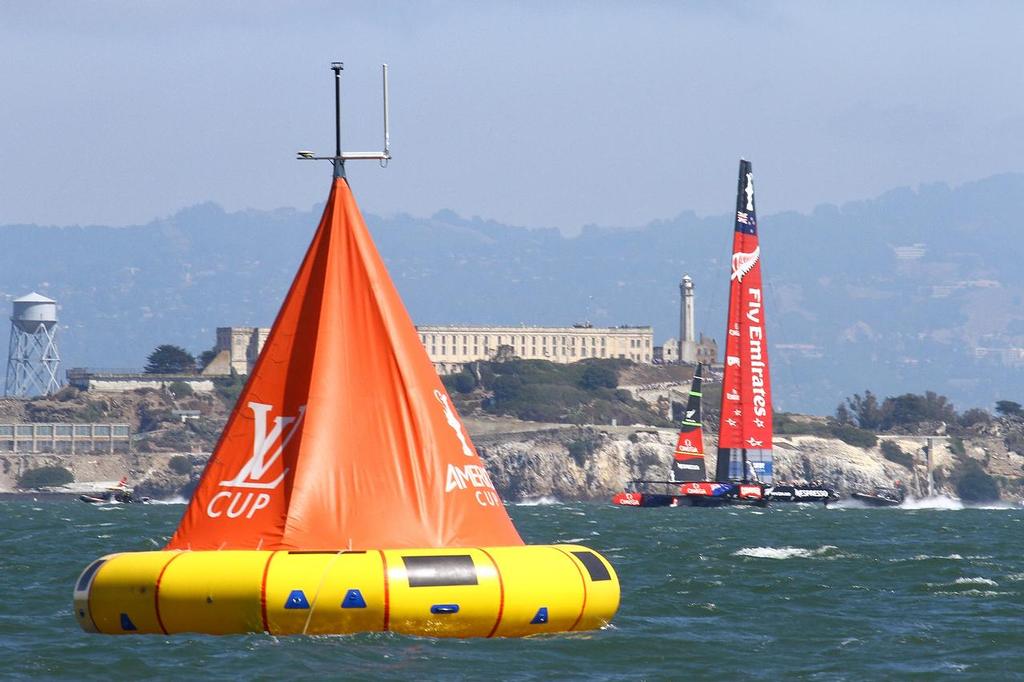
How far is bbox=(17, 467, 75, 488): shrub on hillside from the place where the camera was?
17975 centimetres

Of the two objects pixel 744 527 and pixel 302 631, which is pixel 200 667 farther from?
pixel 744 527

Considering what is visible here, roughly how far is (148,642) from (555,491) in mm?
151781

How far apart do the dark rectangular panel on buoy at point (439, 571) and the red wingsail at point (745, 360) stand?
7487 centimetres

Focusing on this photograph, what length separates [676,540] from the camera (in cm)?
5556

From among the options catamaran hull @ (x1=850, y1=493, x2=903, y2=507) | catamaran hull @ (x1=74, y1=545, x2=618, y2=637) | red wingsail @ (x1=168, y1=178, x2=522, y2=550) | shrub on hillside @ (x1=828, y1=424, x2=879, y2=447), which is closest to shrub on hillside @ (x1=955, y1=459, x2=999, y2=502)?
shrub on hillside @ (x1=828, y1=424, x2=879, y2=447)

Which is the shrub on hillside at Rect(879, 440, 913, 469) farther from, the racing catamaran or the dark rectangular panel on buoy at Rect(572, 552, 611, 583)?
the dark rectangular panel on buoy at Rect(572, 552, 611, 583)

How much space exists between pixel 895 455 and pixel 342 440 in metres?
175

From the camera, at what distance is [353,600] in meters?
22.9

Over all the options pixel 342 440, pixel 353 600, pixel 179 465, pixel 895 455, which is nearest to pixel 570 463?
pixel 179 465

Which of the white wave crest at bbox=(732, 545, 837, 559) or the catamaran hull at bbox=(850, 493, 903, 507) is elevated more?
the catamaran hull at bbox=(850, 493, 903, 507)

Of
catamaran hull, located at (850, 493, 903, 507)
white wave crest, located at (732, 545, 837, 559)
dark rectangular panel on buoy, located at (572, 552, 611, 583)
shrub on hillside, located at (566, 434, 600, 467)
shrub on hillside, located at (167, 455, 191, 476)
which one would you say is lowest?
white wave crest, located at (732, 545, 837, 559)

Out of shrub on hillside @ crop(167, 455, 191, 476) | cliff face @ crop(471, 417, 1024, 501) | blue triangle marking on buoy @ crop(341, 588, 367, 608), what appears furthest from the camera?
shrub on hillside @ crop(167, 455, 191, 476)

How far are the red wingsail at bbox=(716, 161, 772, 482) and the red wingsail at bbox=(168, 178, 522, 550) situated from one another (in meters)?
72.6

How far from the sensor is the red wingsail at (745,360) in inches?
3915
